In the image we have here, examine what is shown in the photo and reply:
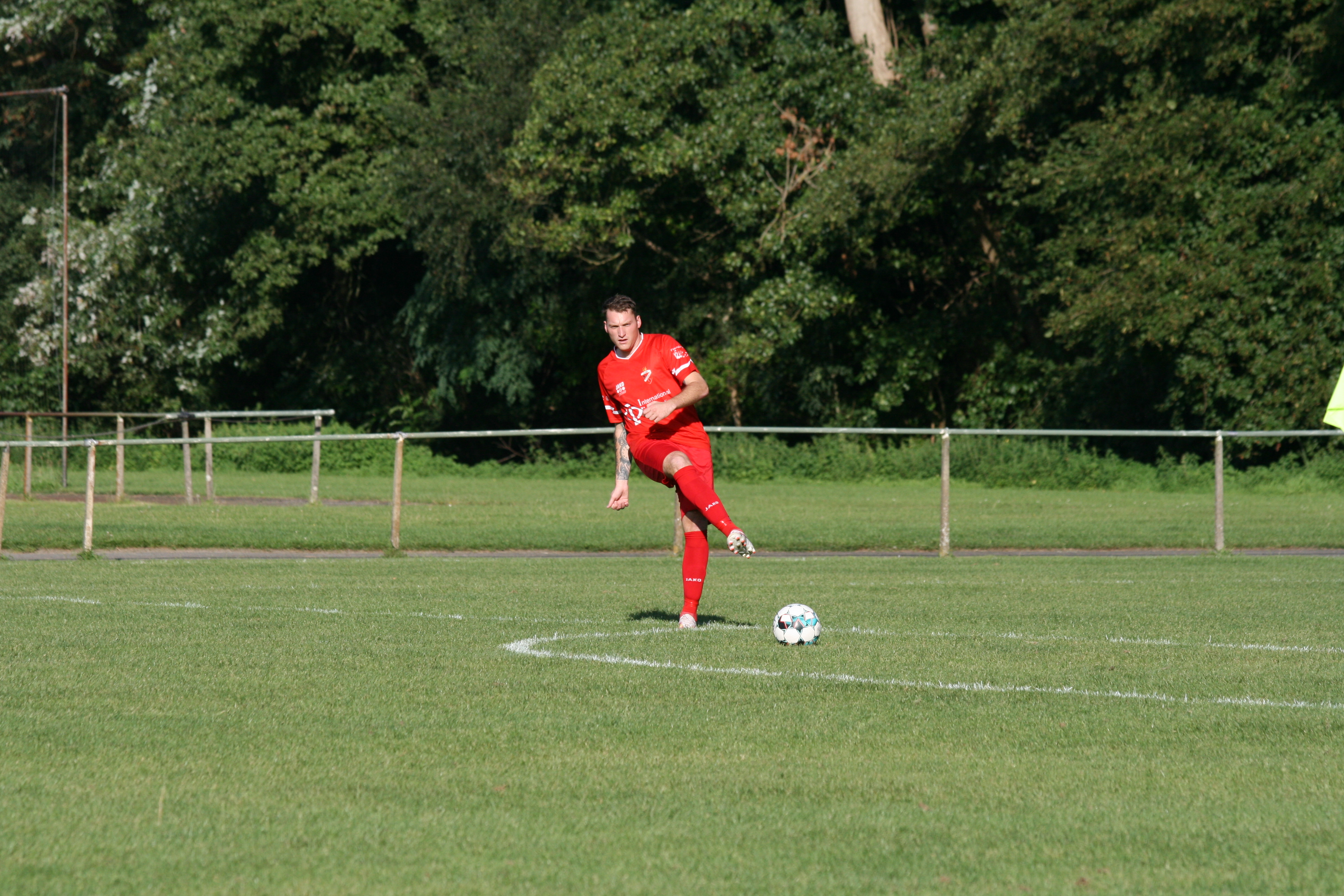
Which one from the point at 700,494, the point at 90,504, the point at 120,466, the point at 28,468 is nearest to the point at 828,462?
the point at 120,466

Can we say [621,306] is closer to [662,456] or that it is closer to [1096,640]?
[662,456]

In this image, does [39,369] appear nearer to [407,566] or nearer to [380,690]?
[407,566]

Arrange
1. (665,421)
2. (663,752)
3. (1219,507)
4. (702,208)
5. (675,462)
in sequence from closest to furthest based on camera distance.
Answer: (663,752)
(665,421)
(675,462)
(1219,507)
(702,208)

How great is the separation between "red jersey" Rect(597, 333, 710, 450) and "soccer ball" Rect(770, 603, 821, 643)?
147 centimetres

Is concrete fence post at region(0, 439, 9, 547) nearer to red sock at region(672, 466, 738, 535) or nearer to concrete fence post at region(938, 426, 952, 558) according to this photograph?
red sock at region(672, 466, 738, 535)

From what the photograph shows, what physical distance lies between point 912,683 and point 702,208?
3255 centimetres

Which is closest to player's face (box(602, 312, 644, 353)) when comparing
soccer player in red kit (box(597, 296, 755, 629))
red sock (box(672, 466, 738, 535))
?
soccer player in red kit (box(597, 296, 755, 629))

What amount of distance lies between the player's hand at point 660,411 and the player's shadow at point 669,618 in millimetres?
1472

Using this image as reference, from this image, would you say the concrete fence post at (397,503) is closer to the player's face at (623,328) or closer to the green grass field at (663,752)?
the green grass field at (663,752)

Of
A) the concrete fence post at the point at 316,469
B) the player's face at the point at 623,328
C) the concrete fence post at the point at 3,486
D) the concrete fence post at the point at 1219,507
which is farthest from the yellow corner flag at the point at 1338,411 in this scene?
the concrete fence post at the point at 316,469

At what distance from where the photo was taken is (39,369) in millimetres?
47344

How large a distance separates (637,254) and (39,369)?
19.9 meters

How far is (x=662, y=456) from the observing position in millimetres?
9961

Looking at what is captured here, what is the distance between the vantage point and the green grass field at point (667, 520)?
19281mm
